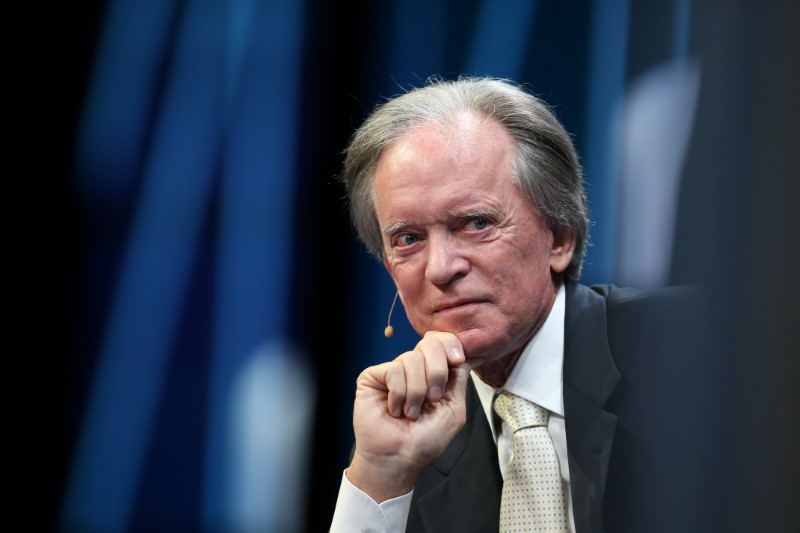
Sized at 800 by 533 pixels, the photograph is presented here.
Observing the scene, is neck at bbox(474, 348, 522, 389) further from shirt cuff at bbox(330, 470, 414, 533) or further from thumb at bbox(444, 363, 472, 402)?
shirt cuff at bbox(330, 470, 414, 533)

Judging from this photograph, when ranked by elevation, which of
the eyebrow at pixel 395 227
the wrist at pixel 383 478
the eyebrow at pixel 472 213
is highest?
the eyebrow at pixel 472 213

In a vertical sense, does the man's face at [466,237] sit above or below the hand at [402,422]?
above

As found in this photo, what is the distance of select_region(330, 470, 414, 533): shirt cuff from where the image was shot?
1393mm

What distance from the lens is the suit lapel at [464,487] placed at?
161 centimetres

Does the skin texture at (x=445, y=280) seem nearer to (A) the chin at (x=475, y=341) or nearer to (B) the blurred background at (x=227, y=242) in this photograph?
(A) the chin at (x=475, y=341)

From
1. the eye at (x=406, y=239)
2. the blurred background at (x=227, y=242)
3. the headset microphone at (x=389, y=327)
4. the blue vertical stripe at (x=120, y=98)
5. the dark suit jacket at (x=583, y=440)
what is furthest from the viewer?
the blue vertical stripe at (x=120, y=98)

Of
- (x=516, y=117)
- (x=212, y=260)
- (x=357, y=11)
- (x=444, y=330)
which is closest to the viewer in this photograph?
(x=444, y=330)

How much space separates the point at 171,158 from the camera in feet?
6.61

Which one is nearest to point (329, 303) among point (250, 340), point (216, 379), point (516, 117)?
point (250, 340)

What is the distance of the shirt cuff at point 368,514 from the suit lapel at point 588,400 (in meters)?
0.30

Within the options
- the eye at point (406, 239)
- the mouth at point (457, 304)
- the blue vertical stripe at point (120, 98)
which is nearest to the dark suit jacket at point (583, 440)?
the mouth at point (457, 304)

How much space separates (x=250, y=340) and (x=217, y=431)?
0.75 feet

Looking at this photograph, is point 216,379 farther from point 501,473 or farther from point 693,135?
point 693,135

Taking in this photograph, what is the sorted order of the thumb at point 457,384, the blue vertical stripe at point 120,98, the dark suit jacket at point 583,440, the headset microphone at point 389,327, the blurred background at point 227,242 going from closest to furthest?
the dark suit jacket at point 583,440 → the thumb at point 457,384 → the headset microphone at point 389,327 → the blurred background at point 227,242 → the blue vertical stripe at point 120,98
